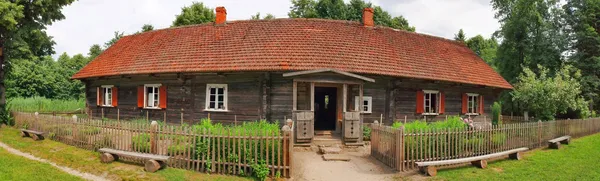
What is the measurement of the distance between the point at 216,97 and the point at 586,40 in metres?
28.6

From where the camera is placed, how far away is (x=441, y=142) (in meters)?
10.1

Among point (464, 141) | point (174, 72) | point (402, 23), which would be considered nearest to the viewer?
point (464, 141)

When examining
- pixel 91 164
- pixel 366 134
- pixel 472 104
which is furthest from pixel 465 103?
pixel 91 164

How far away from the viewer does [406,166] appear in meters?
9.79

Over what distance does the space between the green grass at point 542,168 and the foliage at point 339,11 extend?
24.6m

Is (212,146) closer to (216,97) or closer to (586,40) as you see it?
(216,97)

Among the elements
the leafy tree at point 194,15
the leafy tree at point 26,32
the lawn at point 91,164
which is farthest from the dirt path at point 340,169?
the leafy tree at point 194,15

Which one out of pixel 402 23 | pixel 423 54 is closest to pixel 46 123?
pixel 423 54

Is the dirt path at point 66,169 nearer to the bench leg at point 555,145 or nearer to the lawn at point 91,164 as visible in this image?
the lawn at point 91,164

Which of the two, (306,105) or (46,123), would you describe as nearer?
(46,123)

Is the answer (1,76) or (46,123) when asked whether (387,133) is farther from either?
(1,76)

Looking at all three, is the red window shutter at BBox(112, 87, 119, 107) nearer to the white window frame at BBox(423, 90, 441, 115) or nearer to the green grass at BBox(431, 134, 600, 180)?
the white window frame at BBox(423, 90, 441, 115)

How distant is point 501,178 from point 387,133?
10.0 feet

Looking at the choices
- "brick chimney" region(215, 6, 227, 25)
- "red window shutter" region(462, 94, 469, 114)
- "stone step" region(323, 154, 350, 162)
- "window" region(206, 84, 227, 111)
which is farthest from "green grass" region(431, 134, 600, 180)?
"brick chimney" region(215, 6, 227, 25)
